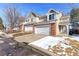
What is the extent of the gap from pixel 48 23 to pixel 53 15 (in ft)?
0.37

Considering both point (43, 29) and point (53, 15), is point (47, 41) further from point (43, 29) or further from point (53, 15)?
point (53, 15)

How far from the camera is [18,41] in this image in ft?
5.81

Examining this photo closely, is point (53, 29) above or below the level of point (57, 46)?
above

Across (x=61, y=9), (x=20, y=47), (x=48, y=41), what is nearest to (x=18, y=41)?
(x=20, y=47)

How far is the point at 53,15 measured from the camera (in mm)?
1774

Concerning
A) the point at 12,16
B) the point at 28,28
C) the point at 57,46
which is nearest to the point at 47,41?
the point at 57,46

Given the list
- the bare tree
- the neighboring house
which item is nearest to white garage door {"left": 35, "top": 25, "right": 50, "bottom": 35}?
the neighboring house

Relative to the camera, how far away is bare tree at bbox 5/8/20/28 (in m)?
1.77

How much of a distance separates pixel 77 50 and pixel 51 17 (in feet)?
1.58

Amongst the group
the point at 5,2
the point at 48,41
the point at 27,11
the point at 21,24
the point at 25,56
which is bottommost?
the point at 25,56

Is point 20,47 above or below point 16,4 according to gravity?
below

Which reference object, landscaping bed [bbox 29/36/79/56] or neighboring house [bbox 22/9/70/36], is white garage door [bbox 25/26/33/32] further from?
landscaping bed [bbox 29/36/79/56]

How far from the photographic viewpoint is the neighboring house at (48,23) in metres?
1.75

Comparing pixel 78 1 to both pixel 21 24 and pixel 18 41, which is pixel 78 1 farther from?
pixel 18 41
